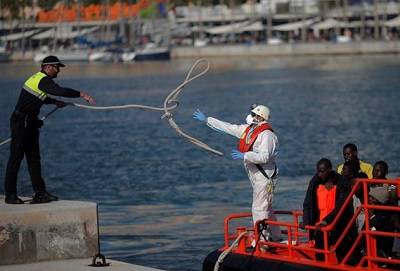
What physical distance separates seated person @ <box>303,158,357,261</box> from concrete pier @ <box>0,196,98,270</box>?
10.7 feet

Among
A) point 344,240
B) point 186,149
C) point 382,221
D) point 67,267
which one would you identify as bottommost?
point 186,149

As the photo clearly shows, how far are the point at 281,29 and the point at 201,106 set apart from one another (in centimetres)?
9574

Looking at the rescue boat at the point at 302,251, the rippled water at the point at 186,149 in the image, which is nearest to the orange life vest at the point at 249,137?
the rescue boat at the point at 302,251

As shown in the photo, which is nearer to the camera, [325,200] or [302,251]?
[325,200]

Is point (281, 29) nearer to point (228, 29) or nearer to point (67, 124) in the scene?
point (228, 29)

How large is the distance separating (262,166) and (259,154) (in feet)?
0.97

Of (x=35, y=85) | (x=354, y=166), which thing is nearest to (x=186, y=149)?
(x=354, y=166)

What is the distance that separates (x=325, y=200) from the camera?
16516 millimetres

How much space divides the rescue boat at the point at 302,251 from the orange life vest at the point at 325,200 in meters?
0.29

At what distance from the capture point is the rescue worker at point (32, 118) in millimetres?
18359

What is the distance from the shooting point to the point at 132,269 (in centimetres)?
1741

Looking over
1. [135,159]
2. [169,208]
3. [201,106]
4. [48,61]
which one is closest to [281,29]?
[201,106]

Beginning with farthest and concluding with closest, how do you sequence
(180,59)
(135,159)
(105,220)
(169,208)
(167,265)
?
(180,59)
(135,159)
(169,208)
(105,220)
(167,265)

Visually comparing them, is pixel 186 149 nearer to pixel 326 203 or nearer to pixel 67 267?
pixel 67 267
